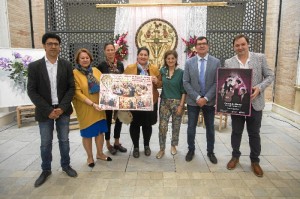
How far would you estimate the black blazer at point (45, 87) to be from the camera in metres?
2.69

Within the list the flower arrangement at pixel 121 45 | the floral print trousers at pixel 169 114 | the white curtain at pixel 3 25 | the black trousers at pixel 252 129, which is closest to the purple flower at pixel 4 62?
the white curtain at pixel 3 25

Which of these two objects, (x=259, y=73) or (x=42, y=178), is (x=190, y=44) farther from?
(x=42, y=178)

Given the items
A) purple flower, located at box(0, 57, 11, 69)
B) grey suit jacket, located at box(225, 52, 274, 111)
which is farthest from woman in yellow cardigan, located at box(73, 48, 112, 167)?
purple flower, located at box(0, 57, 11, 69)

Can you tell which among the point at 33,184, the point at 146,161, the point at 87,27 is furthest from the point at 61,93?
the point at 87,27

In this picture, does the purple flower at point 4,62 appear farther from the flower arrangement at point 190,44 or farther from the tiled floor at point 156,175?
the flower arrangement at point 190,44

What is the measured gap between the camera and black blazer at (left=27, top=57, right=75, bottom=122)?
269 cm

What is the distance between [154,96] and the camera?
3371 mm

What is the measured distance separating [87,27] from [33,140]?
138 inches

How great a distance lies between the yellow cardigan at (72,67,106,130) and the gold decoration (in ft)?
10.2

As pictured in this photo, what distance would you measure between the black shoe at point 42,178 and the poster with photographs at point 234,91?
7.08 ft

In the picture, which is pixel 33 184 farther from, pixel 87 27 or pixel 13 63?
pixel 87 27

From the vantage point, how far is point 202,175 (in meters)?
3.05

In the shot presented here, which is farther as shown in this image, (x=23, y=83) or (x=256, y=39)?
(x=256, y=39)

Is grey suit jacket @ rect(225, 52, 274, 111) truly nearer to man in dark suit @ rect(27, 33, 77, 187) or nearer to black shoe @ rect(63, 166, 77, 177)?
man in dark suit @ rect(27, 33, 77, 187)
